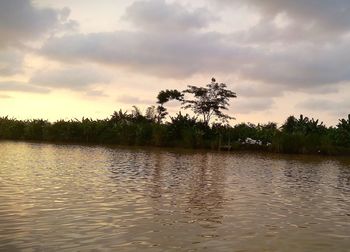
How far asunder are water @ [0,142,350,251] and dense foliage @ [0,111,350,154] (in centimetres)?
2922

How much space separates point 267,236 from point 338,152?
1616 inches

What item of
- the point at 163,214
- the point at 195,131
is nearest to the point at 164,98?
the point at 195,131

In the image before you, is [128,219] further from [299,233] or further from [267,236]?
[299,233]

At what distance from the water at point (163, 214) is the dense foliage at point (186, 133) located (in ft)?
95.9

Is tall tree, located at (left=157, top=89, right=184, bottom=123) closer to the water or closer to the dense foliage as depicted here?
the dense foliage

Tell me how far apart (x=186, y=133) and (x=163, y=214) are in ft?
129

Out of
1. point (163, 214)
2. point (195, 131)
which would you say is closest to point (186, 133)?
point (195, 131)

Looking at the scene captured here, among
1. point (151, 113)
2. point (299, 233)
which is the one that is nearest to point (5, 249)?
point (299, 233)

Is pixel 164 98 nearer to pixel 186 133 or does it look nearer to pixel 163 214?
pixel 186 133

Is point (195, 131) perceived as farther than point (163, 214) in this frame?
Yes

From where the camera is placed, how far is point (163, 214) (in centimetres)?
1106

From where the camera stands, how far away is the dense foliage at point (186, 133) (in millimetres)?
47281

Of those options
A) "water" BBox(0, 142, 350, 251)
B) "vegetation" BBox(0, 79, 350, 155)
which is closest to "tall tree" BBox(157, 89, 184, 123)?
"vegetation" BBox(0, 79, 350, 155)

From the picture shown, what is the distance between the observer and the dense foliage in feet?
155
